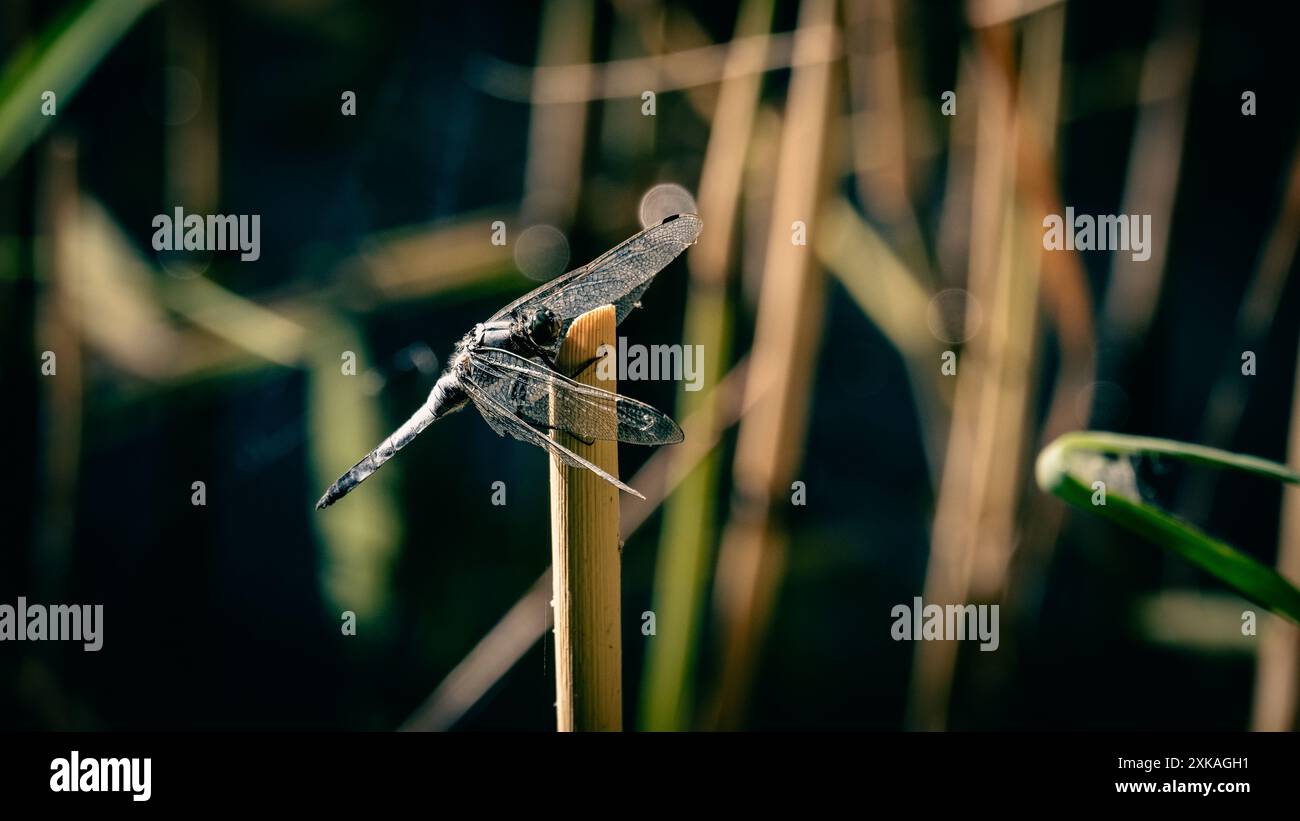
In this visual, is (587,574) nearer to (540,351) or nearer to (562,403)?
(562,403)

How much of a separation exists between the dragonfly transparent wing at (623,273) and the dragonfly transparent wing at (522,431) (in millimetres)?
83

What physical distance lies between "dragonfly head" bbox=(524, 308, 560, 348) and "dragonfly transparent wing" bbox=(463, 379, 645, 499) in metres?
0.07

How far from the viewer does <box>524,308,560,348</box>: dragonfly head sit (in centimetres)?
79

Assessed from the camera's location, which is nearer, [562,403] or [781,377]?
[562,403]

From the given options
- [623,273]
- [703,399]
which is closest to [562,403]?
[623,273]

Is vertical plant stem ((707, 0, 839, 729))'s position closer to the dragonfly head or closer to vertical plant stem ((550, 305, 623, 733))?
the dragonfly head

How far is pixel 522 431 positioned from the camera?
2.44 ft

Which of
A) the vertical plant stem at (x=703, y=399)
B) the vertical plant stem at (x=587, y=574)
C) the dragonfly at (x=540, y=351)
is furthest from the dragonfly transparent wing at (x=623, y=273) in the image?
the vertical plant stem at (x=587, y=574)

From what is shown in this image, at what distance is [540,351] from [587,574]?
32 cm

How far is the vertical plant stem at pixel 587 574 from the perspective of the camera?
0.53 meters

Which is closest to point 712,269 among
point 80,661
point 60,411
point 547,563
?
point 547,563

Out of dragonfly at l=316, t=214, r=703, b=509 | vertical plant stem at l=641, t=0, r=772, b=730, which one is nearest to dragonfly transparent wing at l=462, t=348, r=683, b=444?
dragonfly at l=316, t=214, r=703, b=509

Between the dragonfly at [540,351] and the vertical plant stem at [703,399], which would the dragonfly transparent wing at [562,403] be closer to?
the dragonfly at [540,351]
